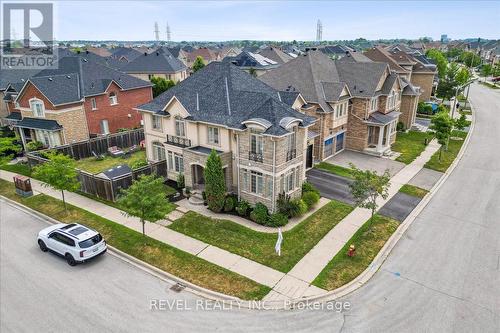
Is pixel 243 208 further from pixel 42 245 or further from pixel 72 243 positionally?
pixel 42 245

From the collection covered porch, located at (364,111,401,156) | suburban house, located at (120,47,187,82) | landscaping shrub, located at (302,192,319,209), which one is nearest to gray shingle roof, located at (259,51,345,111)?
covered porch, located at (364,111,401,156)

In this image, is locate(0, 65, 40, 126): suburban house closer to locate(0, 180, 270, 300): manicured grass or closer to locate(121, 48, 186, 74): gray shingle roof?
locate(0, 180, 270, 300): manicured grass

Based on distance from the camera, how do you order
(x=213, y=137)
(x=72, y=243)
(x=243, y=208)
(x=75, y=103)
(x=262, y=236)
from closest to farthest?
(x=72, y=243)
(x=262, y=236)
(x=243, y=208)
(x=213, y=137)
(x=75, y=103)

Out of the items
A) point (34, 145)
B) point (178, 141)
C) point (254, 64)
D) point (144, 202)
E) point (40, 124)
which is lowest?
point (144, 202)

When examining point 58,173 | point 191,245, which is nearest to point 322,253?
point 191,245

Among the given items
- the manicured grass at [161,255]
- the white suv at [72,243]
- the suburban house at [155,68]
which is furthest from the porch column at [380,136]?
the suburban house at [155,68]

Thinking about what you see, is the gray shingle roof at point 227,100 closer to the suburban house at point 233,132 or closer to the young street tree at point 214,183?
the suburban house at point 233,132

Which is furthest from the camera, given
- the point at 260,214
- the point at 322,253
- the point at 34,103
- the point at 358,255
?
the point at 34,103
